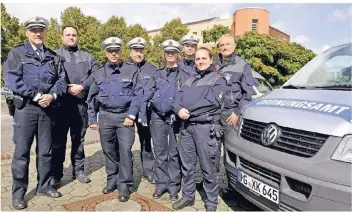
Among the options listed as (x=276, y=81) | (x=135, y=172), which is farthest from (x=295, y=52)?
(x=135, y=172)

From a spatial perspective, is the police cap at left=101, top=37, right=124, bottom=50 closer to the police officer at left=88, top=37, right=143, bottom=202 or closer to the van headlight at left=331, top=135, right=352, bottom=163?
the police officer at left=88, top=37, right=143, bottom=202

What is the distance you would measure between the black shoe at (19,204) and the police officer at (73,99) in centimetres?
50

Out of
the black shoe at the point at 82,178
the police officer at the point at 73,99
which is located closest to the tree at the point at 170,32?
the police officer at the point at 73,99

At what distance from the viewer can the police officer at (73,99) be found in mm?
4004

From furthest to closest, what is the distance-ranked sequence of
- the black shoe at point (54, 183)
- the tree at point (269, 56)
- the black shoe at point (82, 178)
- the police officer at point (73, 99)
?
1. the tree at point (269, 56)
2. the black shoe at point (82, 178)
3. the police officer at point (73, 99)
4. the black shoe at point (54, 183)

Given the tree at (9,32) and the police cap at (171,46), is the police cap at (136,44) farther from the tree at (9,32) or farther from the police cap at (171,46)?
the tree at (9,32)

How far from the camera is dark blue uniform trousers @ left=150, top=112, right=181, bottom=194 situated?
3.61 metres

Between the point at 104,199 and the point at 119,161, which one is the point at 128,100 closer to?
the point at 119,161

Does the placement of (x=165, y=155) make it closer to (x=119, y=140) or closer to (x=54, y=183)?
(x=119, y=140)

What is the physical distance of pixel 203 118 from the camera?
122 inches

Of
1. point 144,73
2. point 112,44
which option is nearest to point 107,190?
point 144,73

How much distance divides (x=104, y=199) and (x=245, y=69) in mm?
2284

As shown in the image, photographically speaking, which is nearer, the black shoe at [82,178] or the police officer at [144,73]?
the police officer at [144,73]

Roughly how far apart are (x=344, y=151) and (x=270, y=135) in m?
0.61
